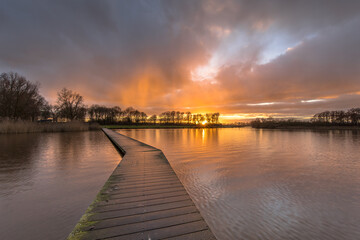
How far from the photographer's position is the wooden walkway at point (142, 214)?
1.87m

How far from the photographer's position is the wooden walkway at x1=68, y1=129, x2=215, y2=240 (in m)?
1.87

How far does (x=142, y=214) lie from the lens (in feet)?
7.45

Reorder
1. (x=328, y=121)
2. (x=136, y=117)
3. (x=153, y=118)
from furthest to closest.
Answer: (x=153, y=118) → (x=136, y=117) → (x=328, y=121)

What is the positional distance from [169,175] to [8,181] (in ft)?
14.5

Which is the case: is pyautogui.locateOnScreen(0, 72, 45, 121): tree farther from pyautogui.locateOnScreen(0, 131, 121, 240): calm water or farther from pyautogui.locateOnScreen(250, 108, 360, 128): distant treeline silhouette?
pyautogui.locateOnScreen(250, 108, 360, 128): distant treeline silhouette

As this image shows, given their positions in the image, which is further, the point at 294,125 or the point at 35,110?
the point at 294,125

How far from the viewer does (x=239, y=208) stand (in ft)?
11.0

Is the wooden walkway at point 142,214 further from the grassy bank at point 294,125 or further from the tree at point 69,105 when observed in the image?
the grassy bank at point 294,125

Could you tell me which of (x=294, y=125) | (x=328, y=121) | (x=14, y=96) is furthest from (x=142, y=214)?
(x=328, y=121)

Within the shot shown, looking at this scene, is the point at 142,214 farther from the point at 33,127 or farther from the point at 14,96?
the point at 14,96

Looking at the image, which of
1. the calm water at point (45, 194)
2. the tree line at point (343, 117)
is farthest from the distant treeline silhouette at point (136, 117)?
the calm water at point (45, 194)

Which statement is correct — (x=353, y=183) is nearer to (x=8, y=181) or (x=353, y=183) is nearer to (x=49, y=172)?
(x=49, y=172)

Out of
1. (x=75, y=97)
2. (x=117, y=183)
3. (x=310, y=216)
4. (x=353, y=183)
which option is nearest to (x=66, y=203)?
(x=117, y=183)

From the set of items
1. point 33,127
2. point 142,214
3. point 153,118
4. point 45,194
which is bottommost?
point 45,194
